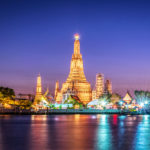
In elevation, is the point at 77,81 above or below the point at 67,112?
above

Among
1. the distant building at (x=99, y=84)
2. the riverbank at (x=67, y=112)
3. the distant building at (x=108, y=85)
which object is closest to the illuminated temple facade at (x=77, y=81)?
the distant building at (x=99, y=84)

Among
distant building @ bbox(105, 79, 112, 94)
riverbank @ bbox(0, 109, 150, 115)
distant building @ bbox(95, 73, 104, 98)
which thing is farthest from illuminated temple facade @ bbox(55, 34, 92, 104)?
riverbank @ bbox(0, 109, 150, 115)

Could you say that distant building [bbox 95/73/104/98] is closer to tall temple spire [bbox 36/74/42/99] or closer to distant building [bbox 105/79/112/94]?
distant building [bbox 105/79/112/94]

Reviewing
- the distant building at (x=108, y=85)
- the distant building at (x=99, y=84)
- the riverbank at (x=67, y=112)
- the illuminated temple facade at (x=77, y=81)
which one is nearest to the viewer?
the riverbank at (x=67, y=112)

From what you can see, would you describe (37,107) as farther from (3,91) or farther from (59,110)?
(3,91)

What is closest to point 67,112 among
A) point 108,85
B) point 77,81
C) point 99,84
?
point 77,81

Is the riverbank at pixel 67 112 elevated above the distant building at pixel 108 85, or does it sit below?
below

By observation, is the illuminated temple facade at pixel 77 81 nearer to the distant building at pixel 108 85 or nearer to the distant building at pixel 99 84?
the distant building at pixel 99 84

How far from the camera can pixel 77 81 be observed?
456ft

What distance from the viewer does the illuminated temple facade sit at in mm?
137875

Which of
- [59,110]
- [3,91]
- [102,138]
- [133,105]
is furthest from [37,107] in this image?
[102,138]

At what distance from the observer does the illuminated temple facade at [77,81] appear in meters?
138

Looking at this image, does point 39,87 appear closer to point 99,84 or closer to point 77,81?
point 77,81

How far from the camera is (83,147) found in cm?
3697
